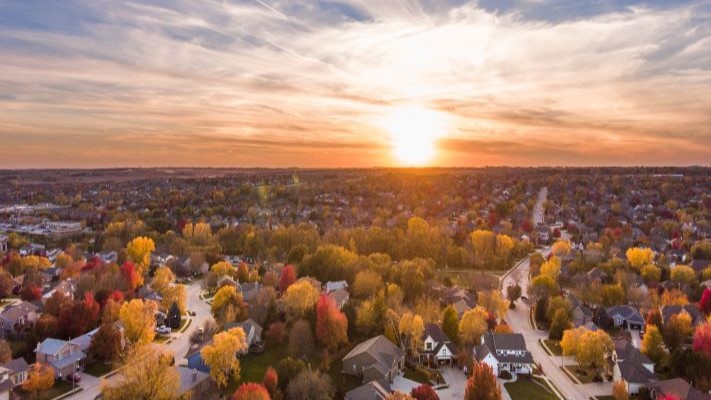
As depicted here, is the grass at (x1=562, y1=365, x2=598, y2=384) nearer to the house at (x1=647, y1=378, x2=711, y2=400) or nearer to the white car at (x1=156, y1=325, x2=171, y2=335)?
the house at (x1=647, y1=378, x2=711, y2=400)

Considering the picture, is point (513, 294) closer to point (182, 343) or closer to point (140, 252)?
point (182, 343)

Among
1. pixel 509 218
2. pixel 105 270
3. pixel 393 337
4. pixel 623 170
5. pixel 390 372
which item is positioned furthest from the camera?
pixel 623 170

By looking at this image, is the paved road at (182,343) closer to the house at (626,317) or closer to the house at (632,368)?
the house at (632,368)

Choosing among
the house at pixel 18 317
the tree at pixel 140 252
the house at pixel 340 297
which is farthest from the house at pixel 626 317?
the tree at pixel 140 252

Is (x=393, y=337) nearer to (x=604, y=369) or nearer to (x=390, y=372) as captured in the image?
(x=390, y=372)

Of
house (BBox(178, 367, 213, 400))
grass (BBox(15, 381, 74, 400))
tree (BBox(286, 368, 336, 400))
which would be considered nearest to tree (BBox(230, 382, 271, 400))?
tree (BBox(286, 368, 336, 400))

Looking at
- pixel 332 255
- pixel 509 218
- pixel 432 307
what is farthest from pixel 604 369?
pixel 509 218

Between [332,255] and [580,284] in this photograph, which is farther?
[332,255]
